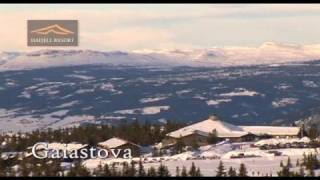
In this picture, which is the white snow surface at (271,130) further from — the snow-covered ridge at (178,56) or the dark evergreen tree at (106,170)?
the dark evergreen tree at (106,170)

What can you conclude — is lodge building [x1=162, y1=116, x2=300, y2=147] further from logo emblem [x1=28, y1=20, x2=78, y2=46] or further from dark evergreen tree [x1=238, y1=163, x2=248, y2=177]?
logo emblem [x1=28, y1=20, x2=78, y2=46]

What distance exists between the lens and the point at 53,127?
30.6 metres

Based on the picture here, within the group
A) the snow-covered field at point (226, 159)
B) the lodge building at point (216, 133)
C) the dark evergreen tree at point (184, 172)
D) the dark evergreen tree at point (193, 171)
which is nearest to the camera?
the dark evergreen tree at point (193, 171)

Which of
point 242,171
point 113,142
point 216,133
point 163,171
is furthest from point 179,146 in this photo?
point 242,171

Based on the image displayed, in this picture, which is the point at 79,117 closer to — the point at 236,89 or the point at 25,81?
the point at 25,81

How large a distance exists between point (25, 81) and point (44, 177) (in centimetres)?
925

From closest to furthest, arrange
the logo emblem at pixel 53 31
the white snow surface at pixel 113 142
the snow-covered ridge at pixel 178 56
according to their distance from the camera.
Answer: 1. the logo emblem at pixel 53 31
2. the white snow surface at pixel 113 142
3. the snow-covered ridge at pixel 178 56

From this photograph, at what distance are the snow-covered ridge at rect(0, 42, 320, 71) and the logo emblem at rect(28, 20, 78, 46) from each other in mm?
1070

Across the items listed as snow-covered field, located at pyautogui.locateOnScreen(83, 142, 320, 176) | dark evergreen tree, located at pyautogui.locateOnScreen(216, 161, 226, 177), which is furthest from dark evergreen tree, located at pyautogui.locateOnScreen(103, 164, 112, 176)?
dark evergreen tree, located at pyautogui.locateOnScreen(216, 161, 226, 177)

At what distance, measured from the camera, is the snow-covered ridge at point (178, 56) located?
29250 mm

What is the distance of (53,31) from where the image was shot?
2617 cm

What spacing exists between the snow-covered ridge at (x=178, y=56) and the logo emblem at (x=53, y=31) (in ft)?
3.51

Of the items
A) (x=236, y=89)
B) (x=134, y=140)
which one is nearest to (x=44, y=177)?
(x=134, y=140)

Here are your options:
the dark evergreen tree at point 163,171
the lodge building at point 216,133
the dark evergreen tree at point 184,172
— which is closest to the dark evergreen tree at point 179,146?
the lodge building at point 216,133
